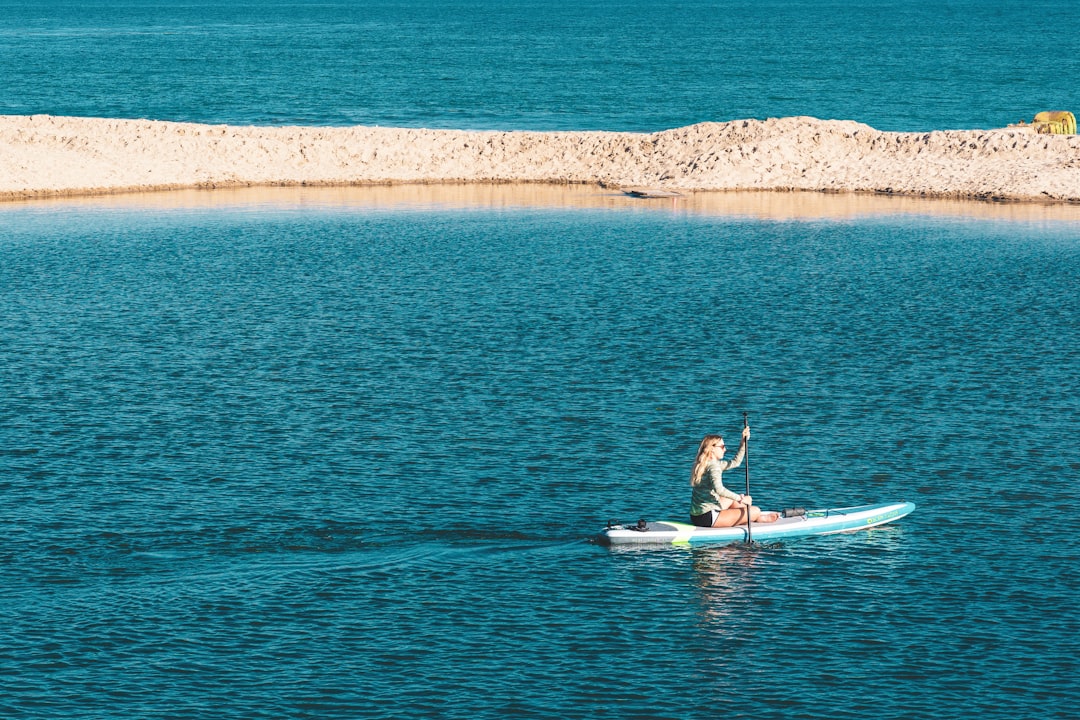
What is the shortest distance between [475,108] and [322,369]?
277 ft

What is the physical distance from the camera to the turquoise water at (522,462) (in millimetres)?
23297

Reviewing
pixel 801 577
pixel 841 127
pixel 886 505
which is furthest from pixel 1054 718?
pixel 841 127

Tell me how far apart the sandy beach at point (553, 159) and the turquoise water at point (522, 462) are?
33.2ft

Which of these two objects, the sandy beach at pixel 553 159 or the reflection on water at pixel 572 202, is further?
the sandy beach at pixel 553 159

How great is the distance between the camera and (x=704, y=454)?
1125 inches

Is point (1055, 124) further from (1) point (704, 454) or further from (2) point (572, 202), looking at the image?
(1) point (704, 454)

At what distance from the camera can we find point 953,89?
13962 cm

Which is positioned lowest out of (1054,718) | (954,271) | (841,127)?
(1054,718)

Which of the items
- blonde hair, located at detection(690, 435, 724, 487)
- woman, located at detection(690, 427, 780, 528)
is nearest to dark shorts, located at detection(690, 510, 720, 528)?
woman, located at detection(690, 427, 780, 528)

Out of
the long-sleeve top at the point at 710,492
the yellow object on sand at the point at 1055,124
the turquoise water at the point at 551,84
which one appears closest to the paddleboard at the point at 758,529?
the long-sleeve top at the point at 710,492

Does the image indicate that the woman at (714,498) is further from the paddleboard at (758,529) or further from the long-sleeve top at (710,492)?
the paddleboard at (758,529)

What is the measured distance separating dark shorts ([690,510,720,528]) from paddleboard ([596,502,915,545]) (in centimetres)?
14

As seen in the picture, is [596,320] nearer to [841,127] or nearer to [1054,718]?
[1054,718]

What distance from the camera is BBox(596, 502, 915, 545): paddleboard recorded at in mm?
28125
